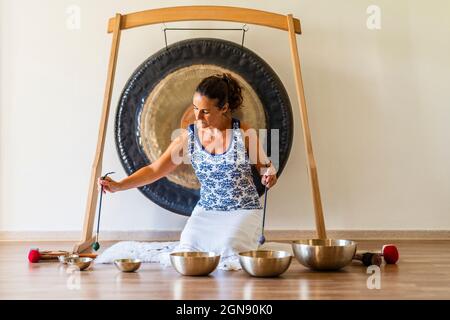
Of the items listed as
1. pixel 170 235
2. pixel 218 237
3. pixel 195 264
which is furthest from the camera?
pixel 170 235

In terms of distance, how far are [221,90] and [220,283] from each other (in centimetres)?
90

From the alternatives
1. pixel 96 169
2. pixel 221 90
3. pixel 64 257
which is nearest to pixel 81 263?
pixel 64 257

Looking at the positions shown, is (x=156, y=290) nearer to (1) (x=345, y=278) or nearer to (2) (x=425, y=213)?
(1) (x=345, y=278)

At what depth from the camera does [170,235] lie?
347 centimetres

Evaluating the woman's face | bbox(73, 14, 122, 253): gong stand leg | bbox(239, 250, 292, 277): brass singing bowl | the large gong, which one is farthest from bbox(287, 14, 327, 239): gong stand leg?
bbox(73, 14, 122, 253): gong stand leg

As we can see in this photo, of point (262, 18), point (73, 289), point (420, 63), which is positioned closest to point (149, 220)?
point (262, 18)

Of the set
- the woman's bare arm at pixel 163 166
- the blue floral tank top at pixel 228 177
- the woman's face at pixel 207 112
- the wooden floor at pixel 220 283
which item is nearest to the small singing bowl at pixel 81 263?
the wooden floor at pixel 220 283

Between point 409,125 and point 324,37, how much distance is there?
2.21ft

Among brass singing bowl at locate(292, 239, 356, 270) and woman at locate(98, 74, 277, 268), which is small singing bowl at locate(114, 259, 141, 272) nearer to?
woman at locate(98, 74, 277, 268)

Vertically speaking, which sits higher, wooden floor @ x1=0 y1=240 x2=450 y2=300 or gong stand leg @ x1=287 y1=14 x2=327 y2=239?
gong stand leg @ x1=287 y1=14 x2=327 y2=239

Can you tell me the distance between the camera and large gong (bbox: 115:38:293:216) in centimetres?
328

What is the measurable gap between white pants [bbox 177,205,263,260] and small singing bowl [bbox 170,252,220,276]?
10.4 inches

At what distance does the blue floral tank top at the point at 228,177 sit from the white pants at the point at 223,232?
4 cm

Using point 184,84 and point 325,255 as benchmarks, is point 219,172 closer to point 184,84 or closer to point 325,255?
point 325,255
